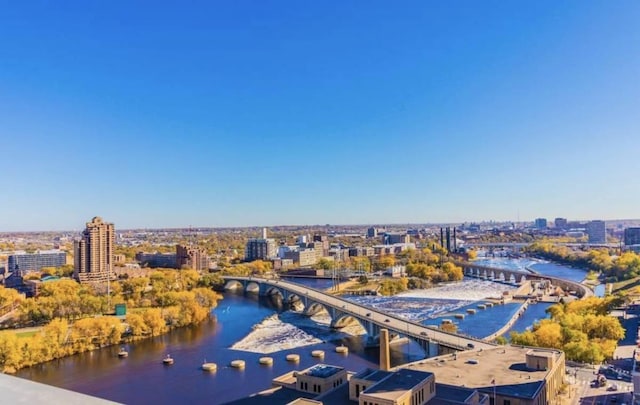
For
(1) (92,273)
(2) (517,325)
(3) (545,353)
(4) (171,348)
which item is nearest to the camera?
(3) (545,353)

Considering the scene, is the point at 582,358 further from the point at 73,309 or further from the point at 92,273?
the point at 92,273

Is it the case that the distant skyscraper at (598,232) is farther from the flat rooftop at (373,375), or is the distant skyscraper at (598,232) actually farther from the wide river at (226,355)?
the flat rooftop at (373,375)

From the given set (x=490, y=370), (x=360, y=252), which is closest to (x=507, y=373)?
(x=490, y=370)

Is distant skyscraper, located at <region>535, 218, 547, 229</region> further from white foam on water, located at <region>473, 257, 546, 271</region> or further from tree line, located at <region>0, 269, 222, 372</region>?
tree line, located at <region>0, 269, 222, 372</region>

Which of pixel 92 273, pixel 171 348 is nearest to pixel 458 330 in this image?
pixel 171 348

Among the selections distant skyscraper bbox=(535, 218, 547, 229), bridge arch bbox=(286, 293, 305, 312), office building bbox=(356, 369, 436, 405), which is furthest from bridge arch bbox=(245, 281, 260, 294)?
distant skyscraper bbox=(535, 218, 547, 229)

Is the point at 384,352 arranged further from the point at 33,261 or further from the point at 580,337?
the point at 33,261
